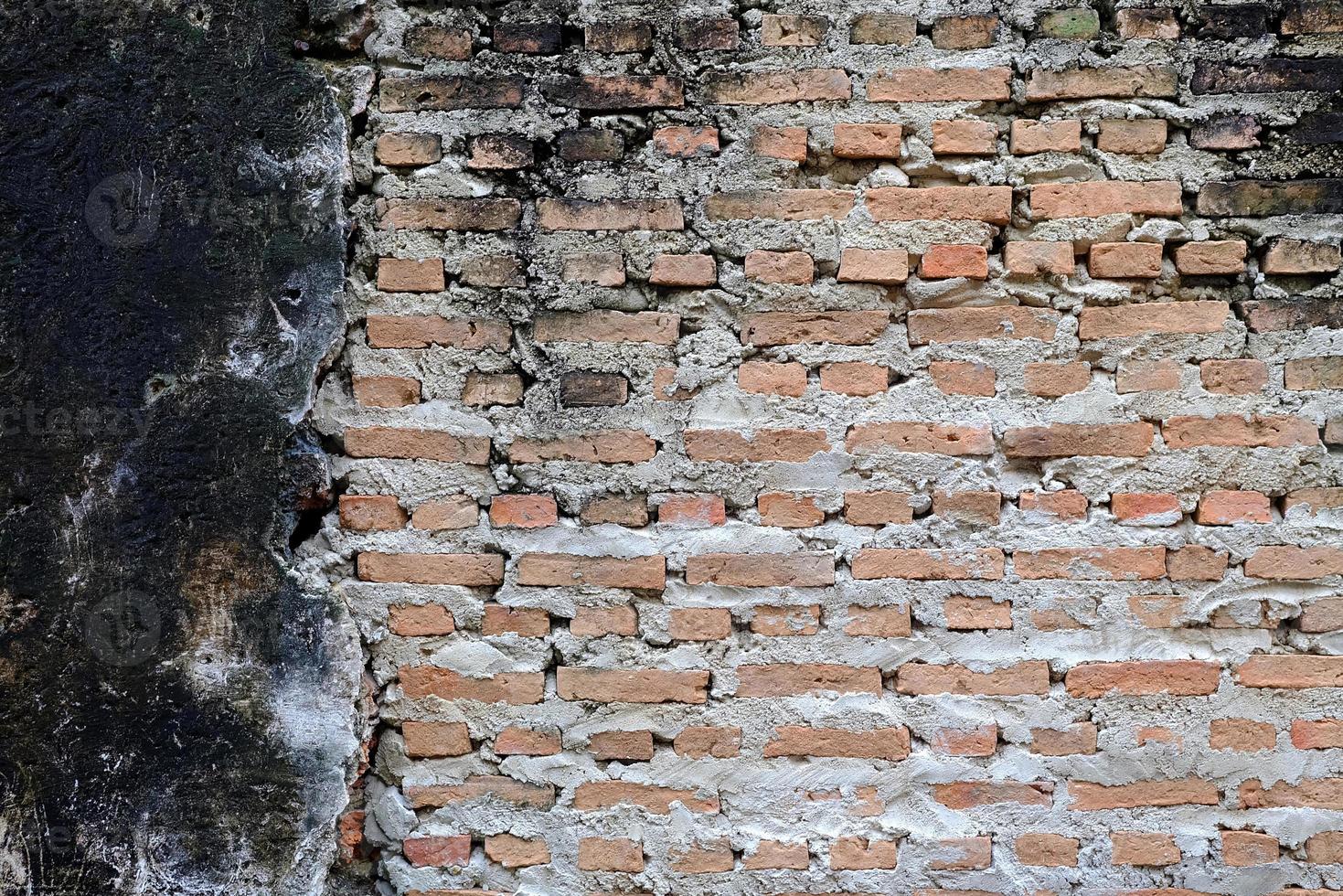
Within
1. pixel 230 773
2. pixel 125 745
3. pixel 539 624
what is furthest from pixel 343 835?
pixel 539 624

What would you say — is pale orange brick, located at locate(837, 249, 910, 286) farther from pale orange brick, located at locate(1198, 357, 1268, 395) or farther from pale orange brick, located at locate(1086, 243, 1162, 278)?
pale orange brick, located at locate(1198, 357, 1268, 395)

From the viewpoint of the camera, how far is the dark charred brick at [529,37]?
195 cm

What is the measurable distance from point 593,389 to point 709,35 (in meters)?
0.86

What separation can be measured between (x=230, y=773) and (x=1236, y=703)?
2.22 m

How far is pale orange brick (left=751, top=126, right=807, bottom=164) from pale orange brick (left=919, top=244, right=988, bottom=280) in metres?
0.37

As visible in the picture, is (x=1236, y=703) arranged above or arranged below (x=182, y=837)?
above

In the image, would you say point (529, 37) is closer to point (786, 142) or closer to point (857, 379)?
point (786, 142)

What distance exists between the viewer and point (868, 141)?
1.91 meters

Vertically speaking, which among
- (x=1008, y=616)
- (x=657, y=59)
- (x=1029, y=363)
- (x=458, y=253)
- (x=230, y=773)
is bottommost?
(x=230, y=773)

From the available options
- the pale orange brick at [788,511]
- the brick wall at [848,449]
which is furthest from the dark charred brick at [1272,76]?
the pale orange brick at [788,511]

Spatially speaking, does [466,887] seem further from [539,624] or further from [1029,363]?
[1029,363]

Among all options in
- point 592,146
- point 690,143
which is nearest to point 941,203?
point 690,143

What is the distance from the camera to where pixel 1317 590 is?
1.87 meters

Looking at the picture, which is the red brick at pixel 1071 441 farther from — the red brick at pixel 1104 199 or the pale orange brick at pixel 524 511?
the pale orange brick at pixel 524 511
